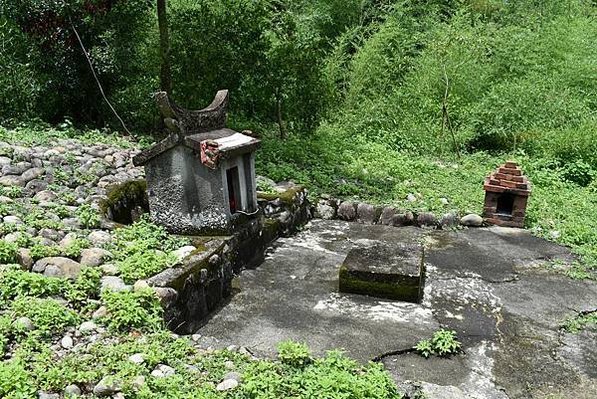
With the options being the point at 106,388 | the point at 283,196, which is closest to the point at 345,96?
the point at 283,196

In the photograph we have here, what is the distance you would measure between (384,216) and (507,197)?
1657 mm

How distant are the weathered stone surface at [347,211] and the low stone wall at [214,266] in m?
1.04

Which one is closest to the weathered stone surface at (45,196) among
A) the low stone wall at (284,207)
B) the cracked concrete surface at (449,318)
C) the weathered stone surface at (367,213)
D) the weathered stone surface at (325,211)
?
the cracked concrete surface at (449,318)

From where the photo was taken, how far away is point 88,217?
16.4 feet

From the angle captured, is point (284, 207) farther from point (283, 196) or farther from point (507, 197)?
point (507, 197)

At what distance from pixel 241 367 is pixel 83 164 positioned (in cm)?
398

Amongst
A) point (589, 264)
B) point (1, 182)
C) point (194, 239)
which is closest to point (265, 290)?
point (194, 239)

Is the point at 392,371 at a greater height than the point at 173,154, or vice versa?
the point at 173,154

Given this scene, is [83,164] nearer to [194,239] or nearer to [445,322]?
[194,239]

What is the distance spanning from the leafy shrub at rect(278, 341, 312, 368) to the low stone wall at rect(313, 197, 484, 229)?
4.10m

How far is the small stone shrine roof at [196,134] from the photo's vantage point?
5.01m

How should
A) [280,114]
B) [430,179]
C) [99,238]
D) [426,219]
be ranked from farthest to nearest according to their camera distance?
[280,114], [430,179], [426,219], [99,238]

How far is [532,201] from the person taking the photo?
8.18 m

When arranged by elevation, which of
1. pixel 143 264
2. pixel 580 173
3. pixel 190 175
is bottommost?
pixel 580 173
